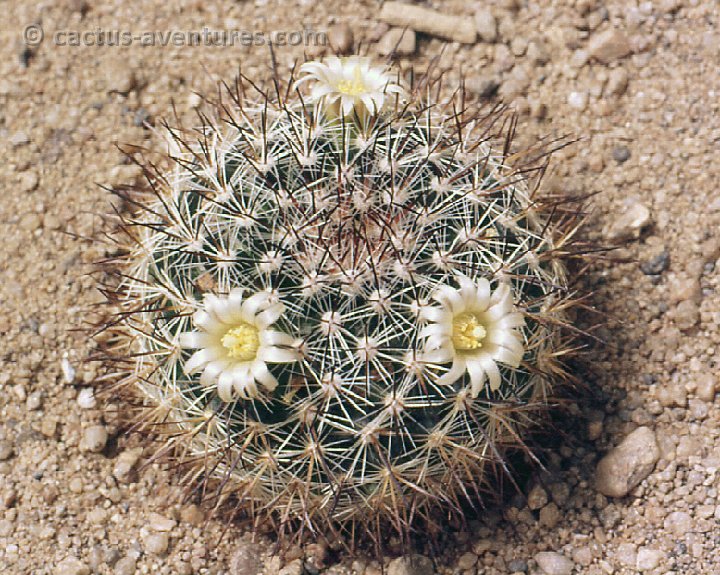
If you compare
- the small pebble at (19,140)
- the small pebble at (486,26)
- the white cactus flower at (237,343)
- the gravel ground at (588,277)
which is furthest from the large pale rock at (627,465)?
the small pebble at (19,140)

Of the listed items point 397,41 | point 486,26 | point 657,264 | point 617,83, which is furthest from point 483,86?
point 657,264

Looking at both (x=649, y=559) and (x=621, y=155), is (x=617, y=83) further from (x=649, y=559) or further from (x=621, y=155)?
(x=649, y=559)

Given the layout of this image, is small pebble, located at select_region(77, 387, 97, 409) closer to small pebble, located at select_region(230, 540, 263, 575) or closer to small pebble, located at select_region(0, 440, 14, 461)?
small pebble, located at select_region(0, 440, 14, 461)

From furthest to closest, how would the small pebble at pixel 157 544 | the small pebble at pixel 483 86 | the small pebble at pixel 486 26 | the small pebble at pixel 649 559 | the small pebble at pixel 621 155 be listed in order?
the small pebble at pixel 486 26 < the small pebble at pixel 483 86 < the small pebble at pixel 621 155 < the small pebble at pixel 157 544 < the small pebble at pixel 649 559

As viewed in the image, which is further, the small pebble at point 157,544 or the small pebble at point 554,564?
the small pebble at point 157,544

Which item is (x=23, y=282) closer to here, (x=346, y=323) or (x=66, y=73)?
(x=66, y=73)

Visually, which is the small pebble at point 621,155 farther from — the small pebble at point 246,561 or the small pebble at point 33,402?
the small pebble at point 33,402

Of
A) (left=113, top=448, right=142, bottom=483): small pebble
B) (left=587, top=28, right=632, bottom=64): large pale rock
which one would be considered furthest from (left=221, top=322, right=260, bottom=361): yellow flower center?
(left=587, top=28, right=632, bottom=64): large pale rock

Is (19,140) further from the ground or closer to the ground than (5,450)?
further from the ground
